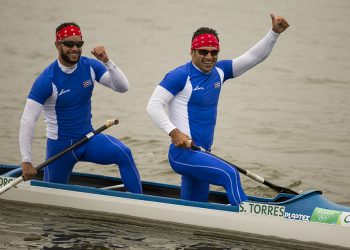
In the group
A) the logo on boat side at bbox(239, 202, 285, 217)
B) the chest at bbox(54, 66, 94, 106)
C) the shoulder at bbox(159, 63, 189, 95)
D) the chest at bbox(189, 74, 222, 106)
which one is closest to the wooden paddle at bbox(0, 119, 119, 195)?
the chest at bbox(54, 66, 94, 106)

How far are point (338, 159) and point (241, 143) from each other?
97.1 inches

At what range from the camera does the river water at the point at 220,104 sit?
54.2 feet

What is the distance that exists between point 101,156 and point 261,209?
8.46 feet

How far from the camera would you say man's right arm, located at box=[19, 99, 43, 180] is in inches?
628

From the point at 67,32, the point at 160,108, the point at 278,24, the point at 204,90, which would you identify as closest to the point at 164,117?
the point at 160,108

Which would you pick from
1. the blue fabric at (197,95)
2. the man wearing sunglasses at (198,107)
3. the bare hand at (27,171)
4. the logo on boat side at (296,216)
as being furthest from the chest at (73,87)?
the logo on boat side at (296,216)

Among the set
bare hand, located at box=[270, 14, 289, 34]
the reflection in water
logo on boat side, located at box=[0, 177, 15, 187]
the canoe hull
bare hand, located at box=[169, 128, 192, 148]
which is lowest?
the reflection in water

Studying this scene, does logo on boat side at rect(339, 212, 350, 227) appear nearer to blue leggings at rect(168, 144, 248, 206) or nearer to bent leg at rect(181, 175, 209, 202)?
blue leggings at rect(168, 144, 248, 206)

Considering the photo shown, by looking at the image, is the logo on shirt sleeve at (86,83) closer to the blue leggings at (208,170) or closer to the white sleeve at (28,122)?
the white sleeve at (28,122)

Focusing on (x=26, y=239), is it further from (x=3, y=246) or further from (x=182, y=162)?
(x=182, y=162)

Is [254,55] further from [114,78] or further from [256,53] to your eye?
[114,78]

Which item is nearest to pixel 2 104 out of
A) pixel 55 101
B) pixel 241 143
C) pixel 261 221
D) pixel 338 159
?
pixel 241 143

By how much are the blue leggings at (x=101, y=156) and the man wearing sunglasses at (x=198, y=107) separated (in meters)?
0.78

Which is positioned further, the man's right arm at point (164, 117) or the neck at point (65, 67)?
the neck at point (65, 67)
